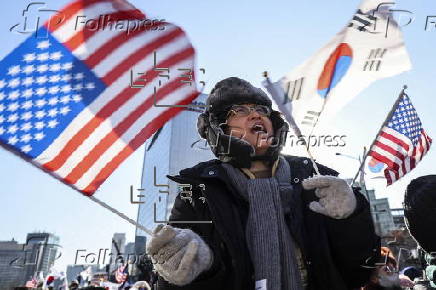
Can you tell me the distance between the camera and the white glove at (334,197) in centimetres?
179

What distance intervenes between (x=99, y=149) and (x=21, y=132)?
53cm

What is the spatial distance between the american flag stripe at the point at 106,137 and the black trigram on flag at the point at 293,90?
829 millimetres

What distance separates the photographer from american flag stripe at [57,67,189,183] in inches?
92.3

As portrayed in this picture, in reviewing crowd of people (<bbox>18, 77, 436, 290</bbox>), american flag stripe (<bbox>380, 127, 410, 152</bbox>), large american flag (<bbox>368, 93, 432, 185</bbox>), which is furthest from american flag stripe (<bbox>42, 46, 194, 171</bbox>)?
american flag stripe (<bbox>380, 127, 410, 152</bbox>)

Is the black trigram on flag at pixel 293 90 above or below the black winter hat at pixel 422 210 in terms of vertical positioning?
above

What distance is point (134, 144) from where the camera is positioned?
2.58m

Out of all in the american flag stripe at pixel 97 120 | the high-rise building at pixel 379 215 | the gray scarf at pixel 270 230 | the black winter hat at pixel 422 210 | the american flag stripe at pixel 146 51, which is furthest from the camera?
the high-rise building at pixel 379 215

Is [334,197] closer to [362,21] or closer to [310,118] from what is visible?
[310,118]

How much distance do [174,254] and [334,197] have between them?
35.9 inches

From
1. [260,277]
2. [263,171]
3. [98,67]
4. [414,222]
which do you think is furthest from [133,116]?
[414,222]

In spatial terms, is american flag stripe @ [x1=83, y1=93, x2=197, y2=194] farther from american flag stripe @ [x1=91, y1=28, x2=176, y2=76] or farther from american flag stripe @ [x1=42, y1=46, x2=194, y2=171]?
american flag stripe @ [x1=91, y1=28, x2=176, y2=76]

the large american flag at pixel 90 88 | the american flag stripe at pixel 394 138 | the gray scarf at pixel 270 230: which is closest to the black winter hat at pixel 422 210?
the gray scarf at pixel 270 230

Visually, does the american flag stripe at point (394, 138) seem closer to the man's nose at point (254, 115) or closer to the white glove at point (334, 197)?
the man's nose at point (254, 115)

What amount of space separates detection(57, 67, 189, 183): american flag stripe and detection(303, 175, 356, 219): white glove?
143cm
